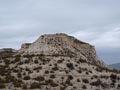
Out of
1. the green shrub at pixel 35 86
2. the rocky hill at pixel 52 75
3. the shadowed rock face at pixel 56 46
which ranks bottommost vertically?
the green shrub at pixel 35 86

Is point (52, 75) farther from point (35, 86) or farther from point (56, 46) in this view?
point (56, 46)

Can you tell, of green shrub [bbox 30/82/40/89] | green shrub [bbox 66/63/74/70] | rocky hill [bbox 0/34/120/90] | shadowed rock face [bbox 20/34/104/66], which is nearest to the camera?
green shrub [bbox 30/82/40/89]

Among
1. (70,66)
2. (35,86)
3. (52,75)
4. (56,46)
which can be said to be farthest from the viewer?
(56,46)

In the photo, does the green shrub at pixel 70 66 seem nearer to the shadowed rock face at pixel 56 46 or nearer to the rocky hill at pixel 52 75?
the rocky hill at pixel 52 75

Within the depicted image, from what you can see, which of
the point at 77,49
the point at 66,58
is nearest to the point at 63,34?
the point at 77,49

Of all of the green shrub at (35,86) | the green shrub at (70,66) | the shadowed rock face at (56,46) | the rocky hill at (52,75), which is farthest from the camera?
the shadowed rock face at (56,46)

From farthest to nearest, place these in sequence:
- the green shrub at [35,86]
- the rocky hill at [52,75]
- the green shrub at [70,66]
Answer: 1. the green shrub at [70,66]
2. the rocky hill at [52,75]
3. the green shrub at [35,86]

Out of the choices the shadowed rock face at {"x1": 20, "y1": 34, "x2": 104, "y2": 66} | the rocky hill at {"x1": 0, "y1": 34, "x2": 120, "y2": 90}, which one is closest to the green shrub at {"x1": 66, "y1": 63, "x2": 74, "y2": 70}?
the rocky hill at {"x1": 0, "y1": 34, "x2": 120, "y2": 90}

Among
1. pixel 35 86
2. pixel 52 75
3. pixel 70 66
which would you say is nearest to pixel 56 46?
pixel 70 66

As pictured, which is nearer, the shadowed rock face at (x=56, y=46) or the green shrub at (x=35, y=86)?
the green shrub at (x=35, y=86)

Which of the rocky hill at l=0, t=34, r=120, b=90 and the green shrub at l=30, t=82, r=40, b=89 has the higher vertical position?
the rocky hill at l=0, t=34, r=120, b=90

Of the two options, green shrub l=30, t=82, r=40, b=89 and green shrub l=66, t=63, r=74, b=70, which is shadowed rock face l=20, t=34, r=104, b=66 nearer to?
green shrub l=66, t=63, r=74, b=70

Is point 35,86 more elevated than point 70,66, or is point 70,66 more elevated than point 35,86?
point 70,66

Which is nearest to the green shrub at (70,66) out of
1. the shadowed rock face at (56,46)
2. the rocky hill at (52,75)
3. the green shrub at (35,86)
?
the rocky hill at (52,75)
